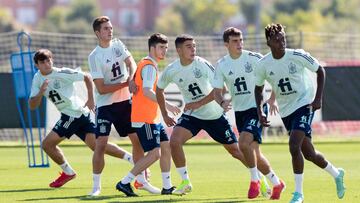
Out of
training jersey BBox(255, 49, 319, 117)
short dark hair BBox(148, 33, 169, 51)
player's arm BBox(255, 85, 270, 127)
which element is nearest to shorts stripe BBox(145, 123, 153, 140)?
short dark hair BBox(148, 33, 169, 51)

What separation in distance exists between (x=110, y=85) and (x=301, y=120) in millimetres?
3077

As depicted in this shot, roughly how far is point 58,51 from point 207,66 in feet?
66.6

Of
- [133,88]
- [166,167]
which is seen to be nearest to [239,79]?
[133,88]

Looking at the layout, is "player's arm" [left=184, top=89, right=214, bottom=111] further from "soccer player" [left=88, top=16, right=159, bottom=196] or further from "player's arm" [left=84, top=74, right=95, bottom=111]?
"player's arm" [left=84, top=74, right=95, bottom=111]

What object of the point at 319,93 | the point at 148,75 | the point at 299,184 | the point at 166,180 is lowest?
the point at 166,180

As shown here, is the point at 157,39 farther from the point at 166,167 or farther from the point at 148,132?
the point at 166,167

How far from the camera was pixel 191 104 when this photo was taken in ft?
56.2

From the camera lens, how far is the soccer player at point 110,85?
1731 cm

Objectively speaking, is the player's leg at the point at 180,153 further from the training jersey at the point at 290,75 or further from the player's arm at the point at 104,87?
the training jersey at the point at 290,75

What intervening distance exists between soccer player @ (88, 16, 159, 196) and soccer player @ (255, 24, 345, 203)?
2218 millimetres

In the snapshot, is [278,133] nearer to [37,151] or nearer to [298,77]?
[37,151]

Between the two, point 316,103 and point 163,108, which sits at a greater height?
point 316,103

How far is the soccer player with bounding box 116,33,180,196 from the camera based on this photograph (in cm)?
1683

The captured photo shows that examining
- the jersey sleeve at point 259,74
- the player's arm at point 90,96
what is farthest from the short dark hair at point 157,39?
the jersey sleeve at point 259,74
